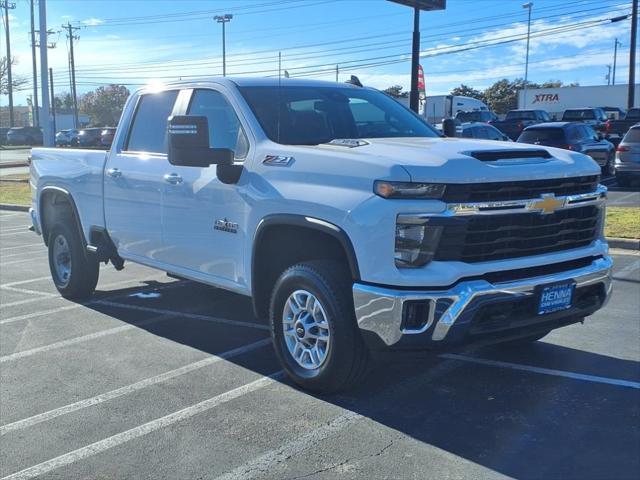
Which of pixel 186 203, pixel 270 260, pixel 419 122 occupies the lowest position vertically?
pixel 270 260

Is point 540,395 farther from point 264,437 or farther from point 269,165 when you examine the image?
point 269,165

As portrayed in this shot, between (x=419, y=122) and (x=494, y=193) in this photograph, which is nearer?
(x=494, y=193)

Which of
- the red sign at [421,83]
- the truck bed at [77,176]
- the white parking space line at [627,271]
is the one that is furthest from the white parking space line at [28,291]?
the red sign at [421,83]

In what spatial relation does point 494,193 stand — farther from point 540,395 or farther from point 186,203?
point 186,203

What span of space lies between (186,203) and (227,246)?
0.61 m

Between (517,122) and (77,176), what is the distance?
86.6 feet

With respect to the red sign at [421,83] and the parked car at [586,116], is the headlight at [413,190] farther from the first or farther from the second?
the parked car at [586,116]

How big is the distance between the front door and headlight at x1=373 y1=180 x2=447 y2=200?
1.35 metres

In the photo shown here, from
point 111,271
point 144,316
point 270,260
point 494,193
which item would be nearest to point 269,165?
point 270,260

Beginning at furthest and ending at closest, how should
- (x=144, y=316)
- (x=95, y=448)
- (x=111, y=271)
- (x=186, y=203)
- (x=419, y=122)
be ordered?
(x=111, y=271), (x=144, y=316), (x=419, y=122), (x=186, y=203), (x=95, y=448)

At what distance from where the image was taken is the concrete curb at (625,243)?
10164mm

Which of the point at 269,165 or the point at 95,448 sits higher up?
the point at 269,165

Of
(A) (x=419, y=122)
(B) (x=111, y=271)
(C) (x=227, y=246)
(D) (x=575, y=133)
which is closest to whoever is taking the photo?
(C) (x=227, y=246)

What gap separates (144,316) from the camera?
275 inches
